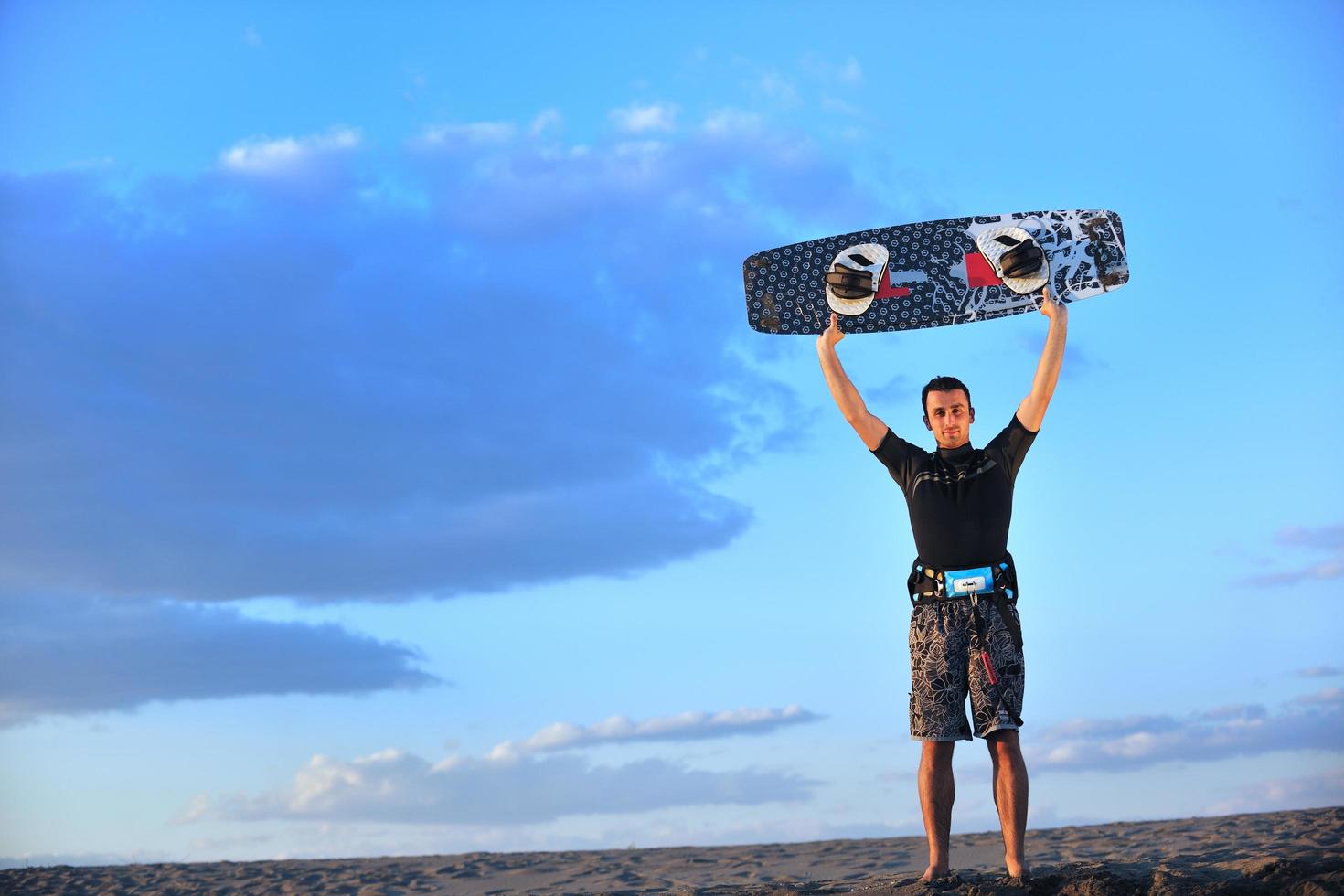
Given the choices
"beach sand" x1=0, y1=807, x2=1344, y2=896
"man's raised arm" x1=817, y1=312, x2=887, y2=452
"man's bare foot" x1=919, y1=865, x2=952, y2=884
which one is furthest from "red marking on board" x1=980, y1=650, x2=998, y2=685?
"beach sand" x1=0, y1=807, x2=1344, y2=896

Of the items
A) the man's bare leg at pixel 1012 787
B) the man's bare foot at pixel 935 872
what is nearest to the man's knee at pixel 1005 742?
the man's bare leg at pixel 1012 787

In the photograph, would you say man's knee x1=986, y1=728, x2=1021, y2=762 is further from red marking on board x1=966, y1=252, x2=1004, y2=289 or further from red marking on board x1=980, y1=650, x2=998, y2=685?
red marking on board x1=966, y1=252, x2=1004, y2=289

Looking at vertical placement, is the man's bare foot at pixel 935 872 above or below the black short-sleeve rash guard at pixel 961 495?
below

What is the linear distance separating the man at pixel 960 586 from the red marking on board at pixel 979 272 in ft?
5.52

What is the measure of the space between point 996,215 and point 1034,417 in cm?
260

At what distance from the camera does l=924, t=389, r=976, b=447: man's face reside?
679 cm

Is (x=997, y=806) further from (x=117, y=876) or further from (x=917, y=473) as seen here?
(x=117, y=876)

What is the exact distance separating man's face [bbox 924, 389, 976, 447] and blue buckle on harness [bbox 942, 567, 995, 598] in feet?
2.48

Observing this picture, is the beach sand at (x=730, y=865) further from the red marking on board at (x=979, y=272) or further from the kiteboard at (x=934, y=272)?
the red marking on board at (x=979, y=272)

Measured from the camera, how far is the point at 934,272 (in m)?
8.77

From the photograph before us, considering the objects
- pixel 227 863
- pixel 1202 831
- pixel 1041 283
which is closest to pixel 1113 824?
pixel 1202 831

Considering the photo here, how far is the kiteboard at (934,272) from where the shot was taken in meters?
8.41

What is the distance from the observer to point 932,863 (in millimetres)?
6434

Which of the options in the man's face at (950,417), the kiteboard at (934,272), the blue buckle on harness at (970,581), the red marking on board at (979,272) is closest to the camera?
the blue buckle on harness at (970,581)
